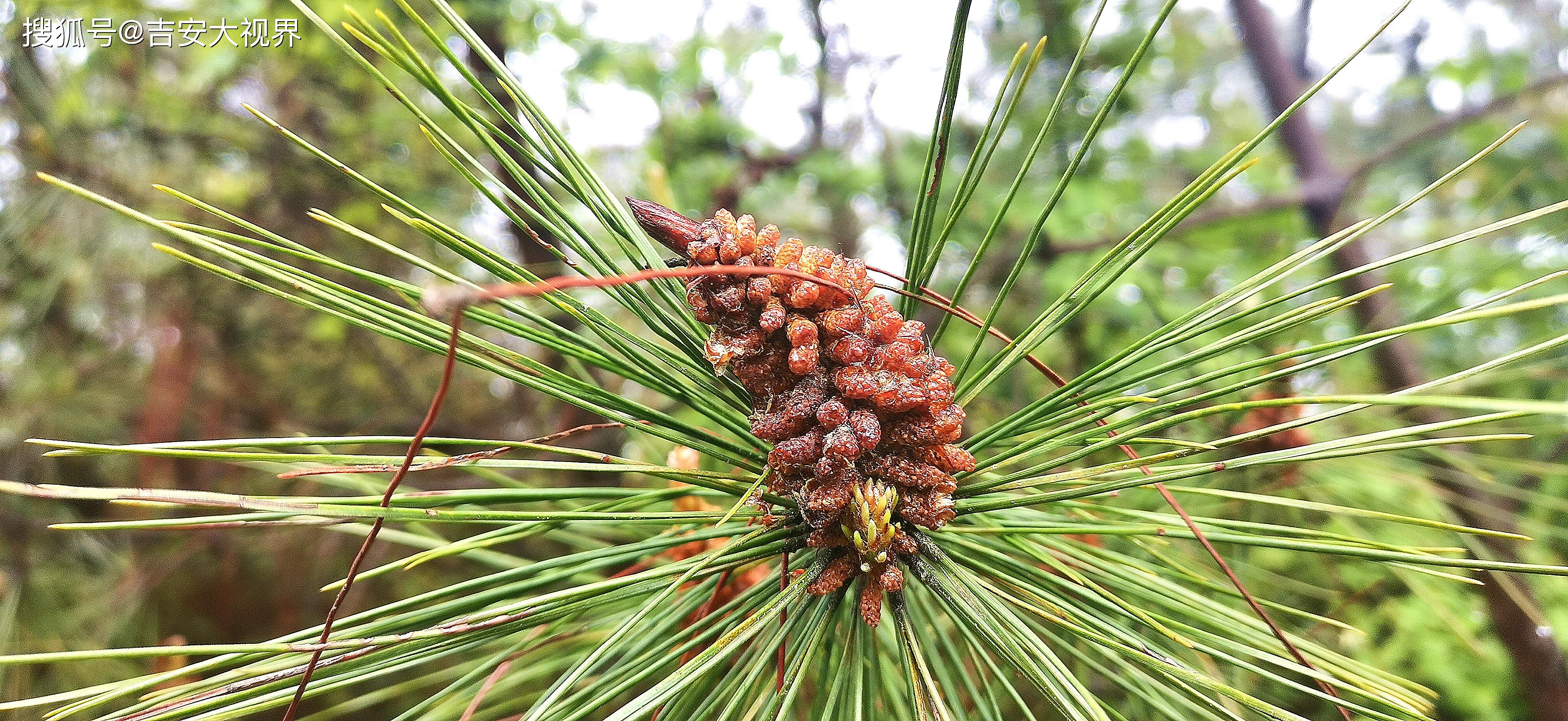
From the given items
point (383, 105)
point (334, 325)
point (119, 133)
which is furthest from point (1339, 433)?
point (119, 133)

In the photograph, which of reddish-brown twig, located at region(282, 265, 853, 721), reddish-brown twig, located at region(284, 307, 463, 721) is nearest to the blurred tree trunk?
reddish-brown twig, located at region(282, 265, 853, 721)

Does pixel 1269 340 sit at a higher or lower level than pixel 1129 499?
higher

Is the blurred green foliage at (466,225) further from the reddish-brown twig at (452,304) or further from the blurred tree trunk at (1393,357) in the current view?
the reddish-brown twig at (452,304)

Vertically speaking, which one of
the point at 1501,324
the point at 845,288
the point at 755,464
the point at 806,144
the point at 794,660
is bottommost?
the point at 794,660

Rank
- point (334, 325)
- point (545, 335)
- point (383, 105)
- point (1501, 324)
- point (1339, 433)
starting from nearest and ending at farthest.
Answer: point (545, 335) → point (1339, 433) → point (1501, 324) → point (334, 325) → point (383, 105)

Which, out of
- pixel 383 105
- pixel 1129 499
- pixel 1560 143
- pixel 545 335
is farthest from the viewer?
pixel 383 105

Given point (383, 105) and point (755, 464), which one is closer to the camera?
point (755, 464)

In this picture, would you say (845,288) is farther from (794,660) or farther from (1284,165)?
(1284,165)

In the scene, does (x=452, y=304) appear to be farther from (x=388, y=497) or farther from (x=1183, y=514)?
(x=1183, y=514)
